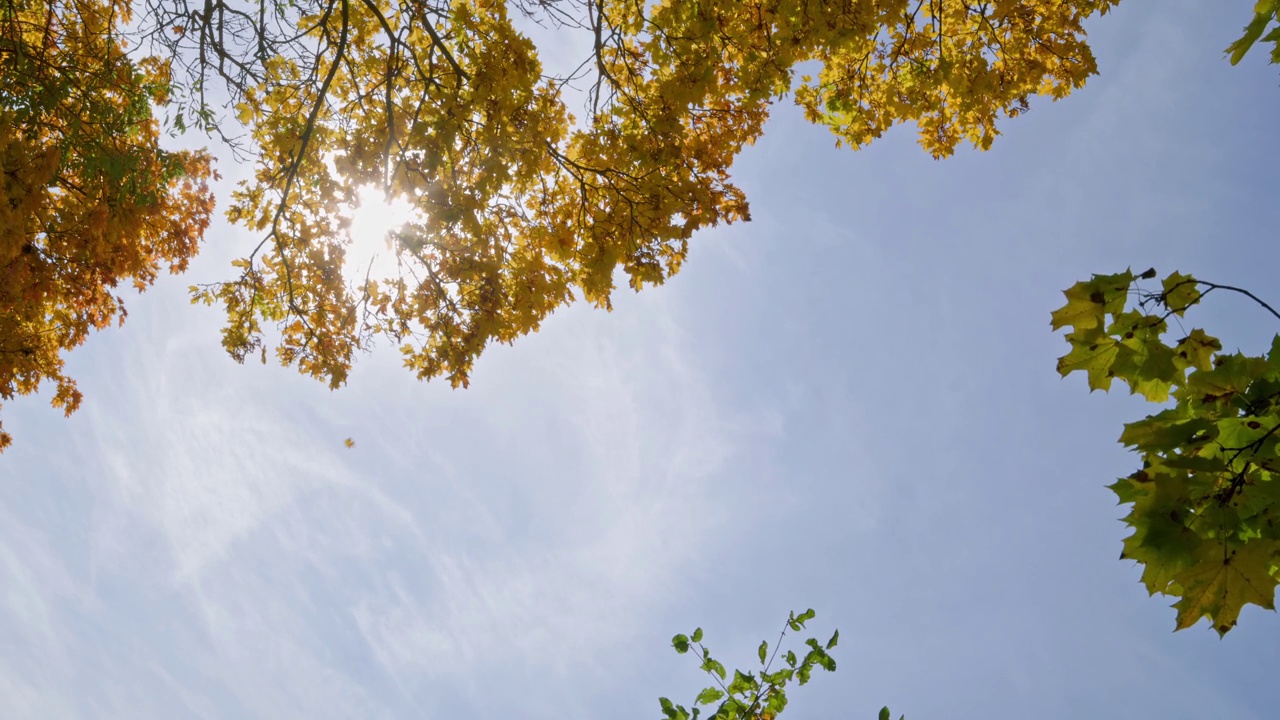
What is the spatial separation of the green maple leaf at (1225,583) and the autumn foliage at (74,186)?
6916mm

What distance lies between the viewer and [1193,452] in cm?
204

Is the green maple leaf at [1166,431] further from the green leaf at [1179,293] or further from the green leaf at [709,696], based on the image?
the green leaf at [709,696]

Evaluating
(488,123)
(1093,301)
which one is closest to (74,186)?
(488,123)

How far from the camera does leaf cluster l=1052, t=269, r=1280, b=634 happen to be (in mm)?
1871

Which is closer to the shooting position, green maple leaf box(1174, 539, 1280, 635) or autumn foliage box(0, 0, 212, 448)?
green maple leaf box(1174, 539, 1280, 635)

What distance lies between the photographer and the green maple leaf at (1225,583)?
184 cm

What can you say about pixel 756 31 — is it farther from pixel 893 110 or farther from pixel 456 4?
pixel 456 4

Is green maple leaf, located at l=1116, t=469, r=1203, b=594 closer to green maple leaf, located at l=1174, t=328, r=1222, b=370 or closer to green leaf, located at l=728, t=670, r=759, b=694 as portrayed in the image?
green maple leaf, located at l=1174, t=328, r=1222, b=370

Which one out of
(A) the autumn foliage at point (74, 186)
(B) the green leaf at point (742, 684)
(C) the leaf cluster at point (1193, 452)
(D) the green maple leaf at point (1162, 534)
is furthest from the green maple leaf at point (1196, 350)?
(A) the autumn foliage at point (74, 186)

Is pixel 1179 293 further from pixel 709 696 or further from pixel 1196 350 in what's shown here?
pixel 709 696

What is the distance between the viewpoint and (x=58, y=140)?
5.95 m

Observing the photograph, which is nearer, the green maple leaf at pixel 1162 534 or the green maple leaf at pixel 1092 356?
the green maple leaf at pixel 1162 534

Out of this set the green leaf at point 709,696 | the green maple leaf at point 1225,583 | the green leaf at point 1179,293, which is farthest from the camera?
the green leaf at point 709,696

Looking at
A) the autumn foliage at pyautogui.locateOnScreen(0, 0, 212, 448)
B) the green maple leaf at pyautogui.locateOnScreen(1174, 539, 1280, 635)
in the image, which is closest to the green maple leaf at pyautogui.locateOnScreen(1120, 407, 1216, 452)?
the green maple leaf at pyautogui.locateOnScreen(1174, 539, 1280, 635)
